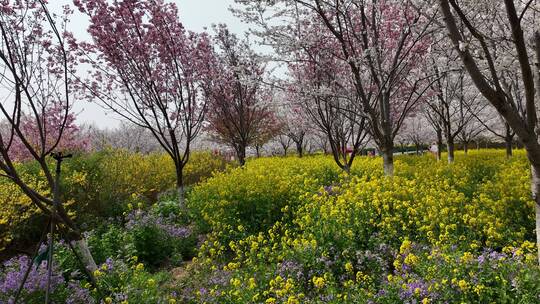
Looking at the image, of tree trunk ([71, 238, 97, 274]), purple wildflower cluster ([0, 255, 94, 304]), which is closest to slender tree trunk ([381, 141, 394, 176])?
tree trunk ([71, 238, 97, 274])

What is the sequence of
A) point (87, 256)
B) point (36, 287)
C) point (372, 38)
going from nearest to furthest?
point (36, 287) < point (87, 256) < point (372, 38)

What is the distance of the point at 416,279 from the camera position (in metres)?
3.52

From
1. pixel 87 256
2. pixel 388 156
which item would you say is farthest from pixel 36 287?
pixel 388 156

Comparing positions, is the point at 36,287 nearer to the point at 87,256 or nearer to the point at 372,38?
the point at 87,256

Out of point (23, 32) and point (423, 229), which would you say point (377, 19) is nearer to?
point (423, 229)

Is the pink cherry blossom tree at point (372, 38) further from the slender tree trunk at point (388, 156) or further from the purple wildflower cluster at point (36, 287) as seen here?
the purple wildflower cluster at point (36, 287)

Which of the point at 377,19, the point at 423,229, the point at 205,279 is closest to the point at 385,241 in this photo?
the point at 423,229

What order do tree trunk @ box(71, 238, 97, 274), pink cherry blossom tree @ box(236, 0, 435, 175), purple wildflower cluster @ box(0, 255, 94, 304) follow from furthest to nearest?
pink cherry blossom tree @ box(236, 0, 435, 175) → tree trunk @ box(71, 238, 97, 274) → purple wildflower cluster @ box(0, 255, 94, 304)

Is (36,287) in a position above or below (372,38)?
below

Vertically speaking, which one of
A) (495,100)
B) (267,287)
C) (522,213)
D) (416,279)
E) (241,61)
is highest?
(241,61)

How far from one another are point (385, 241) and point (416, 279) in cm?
129

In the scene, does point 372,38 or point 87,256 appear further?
point 372,38

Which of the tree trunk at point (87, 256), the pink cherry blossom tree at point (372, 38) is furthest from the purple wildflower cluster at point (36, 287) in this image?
the pink cherry blossom tree at point (372, 38)

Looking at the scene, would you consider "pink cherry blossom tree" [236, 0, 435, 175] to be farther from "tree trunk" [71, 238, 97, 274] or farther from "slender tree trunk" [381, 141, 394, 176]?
"tree trunk" [71, 238, 97, 274]
